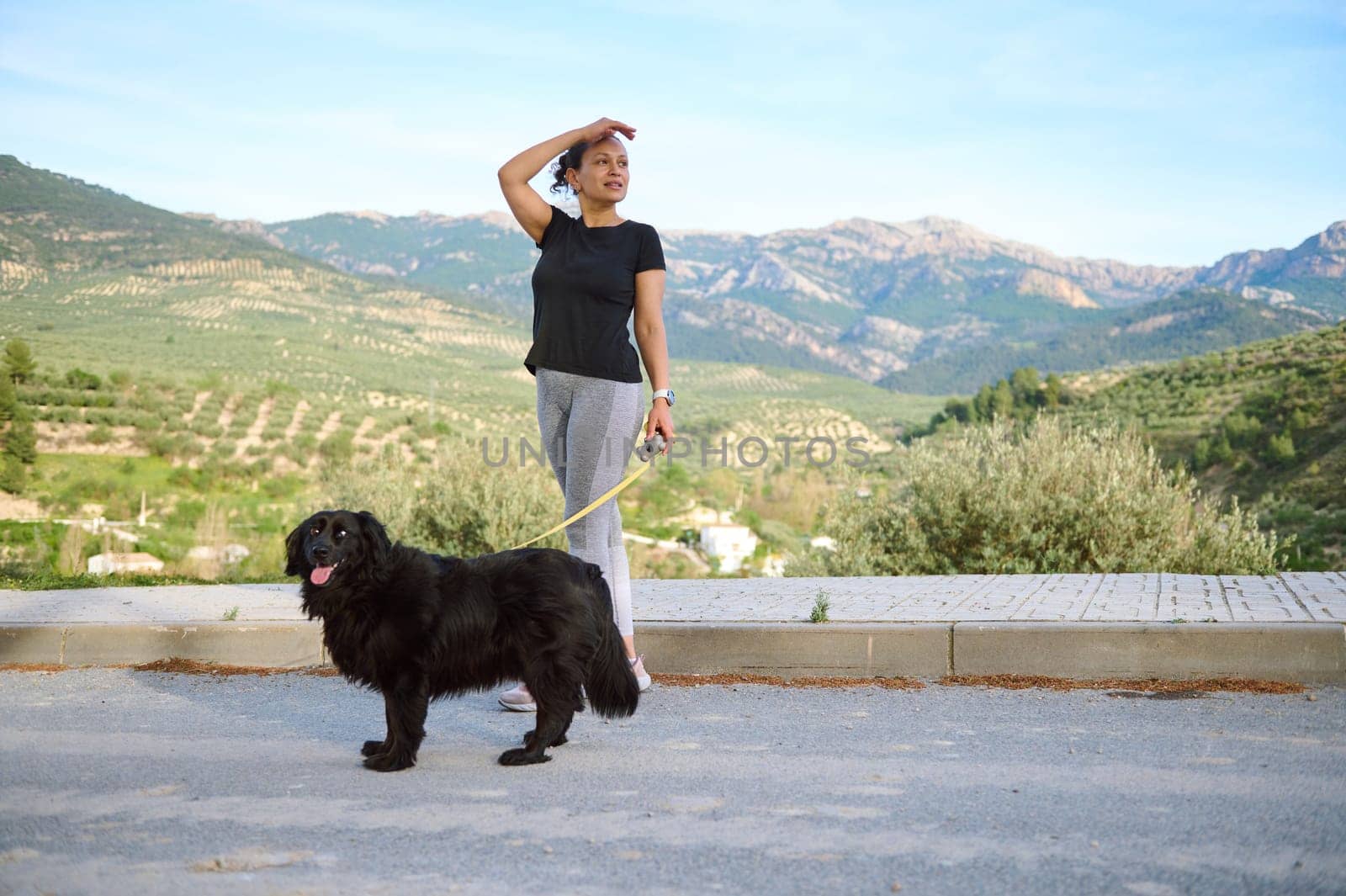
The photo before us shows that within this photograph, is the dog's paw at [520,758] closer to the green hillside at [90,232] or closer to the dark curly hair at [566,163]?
the dark curly hair at [566,163]

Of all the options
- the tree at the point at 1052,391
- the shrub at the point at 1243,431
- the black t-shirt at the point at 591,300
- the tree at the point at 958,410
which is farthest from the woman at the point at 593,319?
the tree at the point at 958,410

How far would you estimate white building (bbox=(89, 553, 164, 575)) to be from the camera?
2391 centimetres

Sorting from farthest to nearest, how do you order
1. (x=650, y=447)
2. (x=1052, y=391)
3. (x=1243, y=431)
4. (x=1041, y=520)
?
(x=1052, y=391) < (x=1243, y=431) < (x=1041, y=520) < (x=650, y=447)

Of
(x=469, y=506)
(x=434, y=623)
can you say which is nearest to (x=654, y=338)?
(x=434, y=623)

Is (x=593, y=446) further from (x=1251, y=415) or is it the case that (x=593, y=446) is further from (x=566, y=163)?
(x=1251, y=415)

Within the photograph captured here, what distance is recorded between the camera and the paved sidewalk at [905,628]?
6.54 meters

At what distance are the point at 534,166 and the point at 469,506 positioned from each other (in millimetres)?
12186

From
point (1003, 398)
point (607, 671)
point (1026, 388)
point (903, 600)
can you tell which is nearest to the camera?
point (607, 671)

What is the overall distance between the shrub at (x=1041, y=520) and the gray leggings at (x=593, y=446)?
24.3 feet

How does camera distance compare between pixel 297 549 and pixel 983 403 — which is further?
pixel 983 403

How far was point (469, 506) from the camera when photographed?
1777cm

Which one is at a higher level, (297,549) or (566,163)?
(566,163)

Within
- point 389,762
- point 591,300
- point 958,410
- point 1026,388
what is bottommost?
point 389,762

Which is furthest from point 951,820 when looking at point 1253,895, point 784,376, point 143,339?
point 784,376
